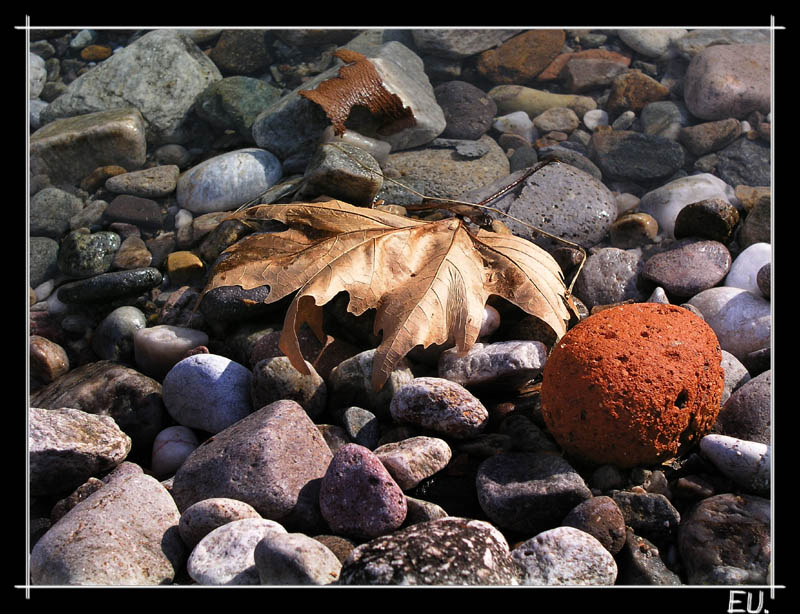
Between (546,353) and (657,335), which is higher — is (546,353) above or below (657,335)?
below

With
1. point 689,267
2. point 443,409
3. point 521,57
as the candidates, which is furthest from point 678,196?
point 443,409

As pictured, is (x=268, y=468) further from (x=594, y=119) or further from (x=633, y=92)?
(x=633, y=92)

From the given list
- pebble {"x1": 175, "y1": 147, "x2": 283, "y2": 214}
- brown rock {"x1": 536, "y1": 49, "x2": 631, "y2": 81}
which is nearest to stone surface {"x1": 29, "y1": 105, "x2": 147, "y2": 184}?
pebble {"x1": 175, "y1": 147, "x2": 283, "y2": 214}

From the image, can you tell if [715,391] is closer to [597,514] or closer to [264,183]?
[597,514]

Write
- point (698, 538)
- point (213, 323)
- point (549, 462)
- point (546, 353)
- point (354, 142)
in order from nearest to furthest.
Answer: point (698, 538) → point (549, 462) → point (546, 353) → point (213, 323) → point (354, 142)

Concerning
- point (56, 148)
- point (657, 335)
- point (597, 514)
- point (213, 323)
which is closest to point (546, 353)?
point (657, 335)

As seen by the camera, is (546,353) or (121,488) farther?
(546,353)

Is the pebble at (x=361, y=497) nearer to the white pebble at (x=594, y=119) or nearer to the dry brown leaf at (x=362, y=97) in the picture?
the dry brown leaf at (x=362, y=97)
